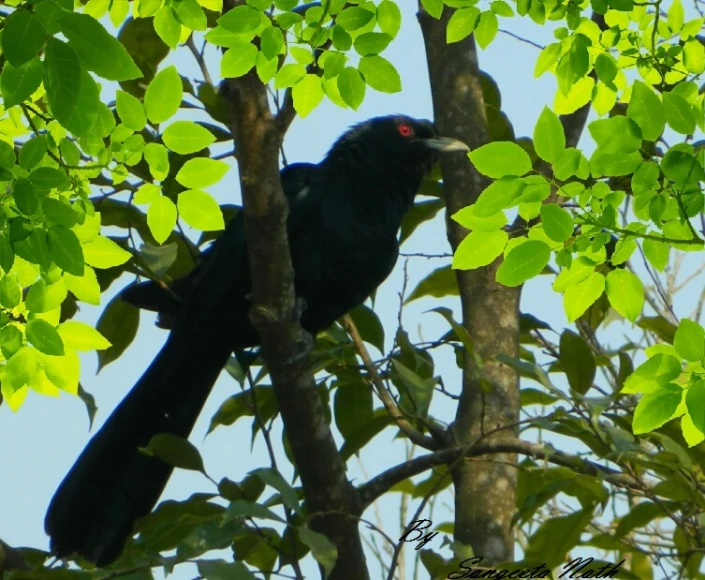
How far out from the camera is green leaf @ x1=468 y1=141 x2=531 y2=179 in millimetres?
2537

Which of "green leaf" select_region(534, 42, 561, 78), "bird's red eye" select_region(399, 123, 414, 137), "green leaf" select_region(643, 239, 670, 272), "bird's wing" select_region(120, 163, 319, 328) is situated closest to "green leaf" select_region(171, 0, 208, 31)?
"green leaf" select_region(534, 42, 561, 78)

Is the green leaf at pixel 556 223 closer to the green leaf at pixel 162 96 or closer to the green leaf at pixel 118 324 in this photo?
the green leaf at pixel 162 96

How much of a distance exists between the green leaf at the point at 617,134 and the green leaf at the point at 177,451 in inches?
67.8

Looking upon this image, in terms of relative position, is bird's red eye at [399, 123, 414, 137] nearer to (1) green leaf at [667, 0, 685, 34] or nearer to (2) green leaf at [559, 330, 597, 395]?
(2) green leaf at [559, 330, 597, 395]

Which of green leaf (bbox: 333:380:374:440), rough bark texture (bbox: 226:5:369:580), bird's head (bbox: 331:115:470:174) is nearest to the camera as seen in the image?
rough bark texture (bbox: 226:5:369:580)

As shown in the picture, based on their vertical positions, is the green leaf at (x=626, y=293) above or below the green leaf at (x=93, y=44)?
below

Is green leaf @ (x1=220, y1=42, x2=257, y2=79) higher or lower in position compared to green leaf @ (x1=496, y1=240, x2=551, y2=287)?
higher

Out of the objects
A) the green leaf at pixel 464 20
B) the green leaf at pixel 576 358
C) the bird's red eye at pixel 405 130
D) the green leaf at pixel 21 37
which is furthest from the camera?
the bird's red eye at pixel 405 130

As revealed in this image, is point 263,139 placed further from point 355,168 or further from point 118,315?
point 355,168

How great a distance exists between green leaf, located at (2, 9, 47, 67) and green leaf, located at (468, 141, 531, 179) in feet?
3.54

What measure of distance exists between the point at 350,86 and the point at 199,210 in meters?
0.56

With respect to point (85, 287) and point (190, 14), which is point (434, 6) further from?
point (85, 287)

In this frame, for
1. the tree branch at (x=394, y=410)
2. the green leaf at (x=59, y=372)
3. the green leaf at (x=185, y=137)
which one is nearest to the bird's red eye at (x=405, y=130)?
the tree branch at (x=394, y=410)

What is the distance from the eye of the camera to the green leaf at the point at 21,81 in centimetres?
220
